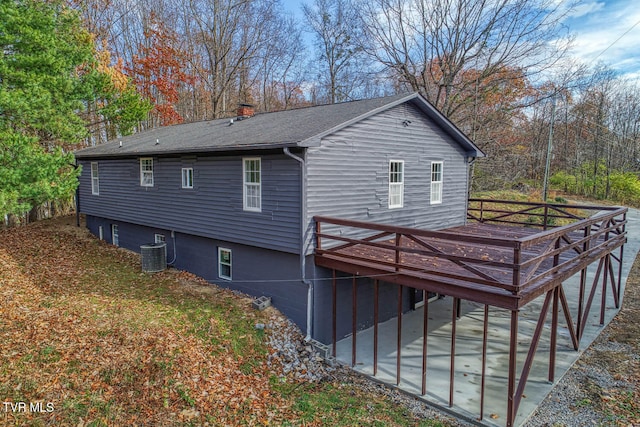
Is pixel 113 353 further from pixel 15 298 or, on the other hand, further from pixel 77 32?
pixel 77 32

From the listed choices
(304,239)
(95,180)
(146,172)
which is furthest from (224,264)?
(95,180)

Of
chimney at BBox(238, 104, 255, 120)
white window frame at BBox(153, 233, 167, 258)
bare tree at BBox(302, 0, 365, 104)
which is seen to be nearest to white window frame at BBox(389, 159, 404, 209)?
chimney at BBox(238, 104, 255, 120)

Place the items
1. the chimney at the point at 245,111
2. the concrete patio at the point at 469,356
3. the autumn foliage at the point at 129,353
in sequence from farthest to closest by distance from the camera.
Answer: the chimney at the point at 245,111 < the concrete patio at the point at 469,356 < the autumn foliage at the point at 129,353

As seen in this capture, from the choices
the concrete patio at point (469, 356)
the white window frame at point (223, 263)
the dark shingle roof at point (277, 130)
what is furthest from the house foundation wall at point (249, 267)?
the dark shingle roof at point (277, 130)

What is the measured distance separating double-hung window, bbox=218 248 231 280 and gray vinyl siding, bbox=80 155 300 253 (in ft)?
2.09

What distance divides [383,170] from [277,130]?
3.12 meters

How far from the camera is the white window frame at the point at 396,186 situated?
1113 cm

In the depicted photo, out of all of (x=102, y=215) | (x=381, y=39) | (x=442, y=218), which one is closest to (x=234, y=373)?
(x=442, y=218)

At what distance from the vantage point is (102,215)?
630 inches

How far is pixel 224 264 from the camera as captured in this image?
451 inches

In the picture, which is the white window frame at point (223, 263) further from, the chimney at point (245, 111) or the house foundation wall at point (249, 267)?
the chimney at point (245, 111)

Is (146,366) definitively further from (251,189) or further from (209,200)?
(209,200)

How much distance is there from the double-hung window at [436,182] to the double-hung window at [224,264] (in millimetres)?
6790

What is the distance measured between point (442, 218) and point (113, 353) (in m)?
10.3
